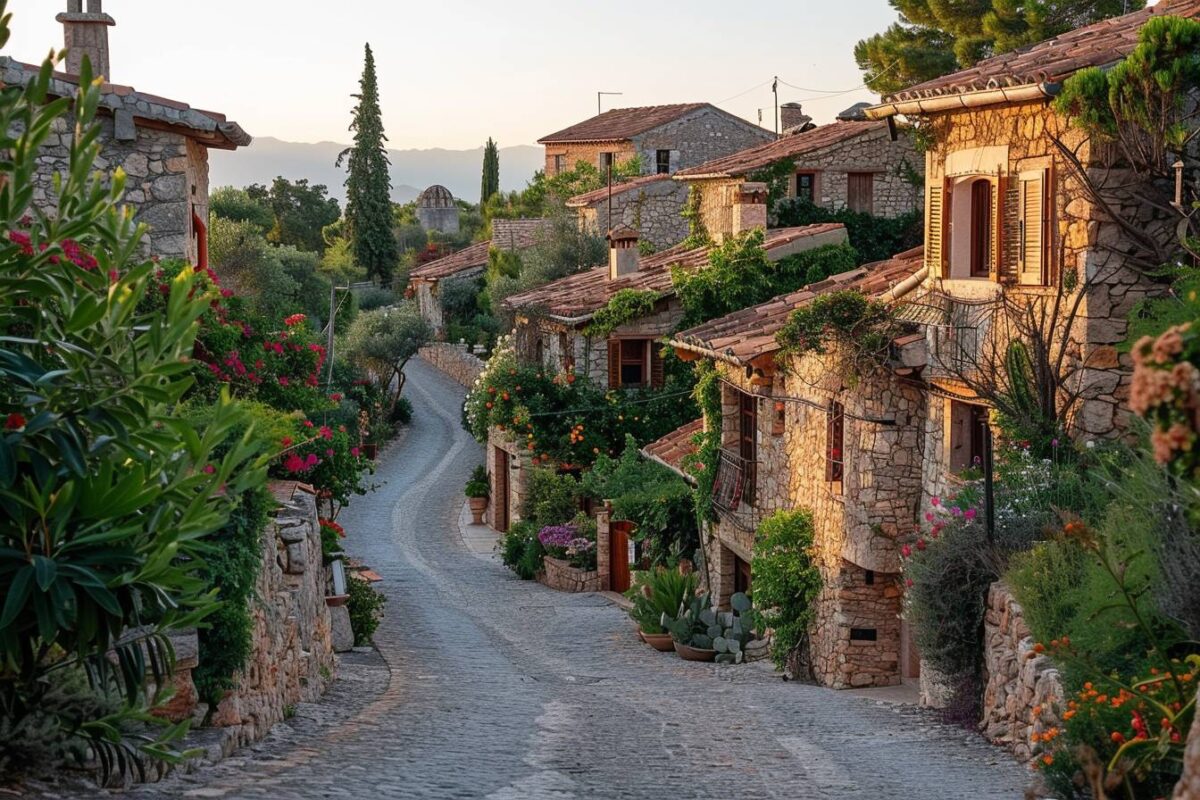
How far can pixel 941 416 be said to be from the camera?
621 inches

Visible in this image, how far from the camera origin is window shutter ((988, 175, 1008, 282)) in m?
14.5

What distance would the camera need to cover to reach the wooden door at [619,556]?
26781 mm

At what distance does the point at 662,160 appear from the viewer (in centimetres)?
5347

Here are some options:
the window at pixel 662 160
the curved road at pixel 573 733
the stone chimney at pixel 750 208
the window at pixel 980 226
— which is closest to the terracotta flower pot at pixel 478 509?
the stone chimney at pixel 750 208

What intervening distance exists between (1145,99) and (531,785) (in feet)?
26.0

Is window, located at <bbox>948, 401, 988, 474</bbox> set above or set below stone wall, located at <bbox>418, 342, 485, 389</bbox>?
below

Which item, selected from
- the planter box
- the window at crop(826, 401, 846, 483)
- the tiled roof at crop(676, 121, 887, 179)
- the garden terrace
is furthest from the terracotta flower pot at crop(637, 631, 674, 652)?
the tiled roof at crop(676, 121, 887, 179)

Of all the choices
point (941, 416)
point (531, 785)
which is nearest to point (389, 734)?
point (531, 785)

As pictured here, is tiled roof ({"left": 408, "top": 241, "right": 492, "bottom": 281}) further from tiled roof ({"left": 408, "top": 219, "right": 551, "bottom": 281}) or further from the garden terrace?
the garden terrace

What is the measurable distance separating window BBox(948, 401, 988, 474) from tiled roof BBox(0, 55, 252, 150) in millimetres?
8471

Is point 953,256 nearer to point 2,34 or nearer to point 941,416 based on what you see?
point 941,416

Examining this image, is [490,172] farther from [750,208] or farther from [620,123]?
[750,208]

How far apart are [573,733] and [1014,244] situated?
6719 mm

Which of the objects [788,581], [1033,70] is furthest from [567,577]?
[1033,70]
